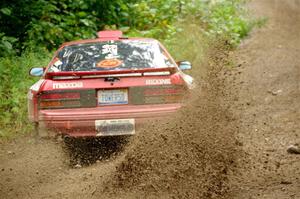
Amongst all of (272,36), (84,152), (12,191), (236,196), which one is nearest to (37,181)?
Answer: (12,191)

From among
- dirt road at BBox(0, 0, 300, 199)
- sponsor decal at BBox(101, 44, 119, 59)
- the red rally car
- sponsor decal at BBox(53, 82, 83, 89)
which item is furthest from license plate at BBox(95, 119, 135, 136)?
sponsor decal at BBox(101, 44, 119, 59)

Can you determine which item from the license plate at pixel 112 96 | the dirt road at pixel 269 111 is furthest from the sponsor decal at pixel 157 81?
the dirt road at pixel 269 111

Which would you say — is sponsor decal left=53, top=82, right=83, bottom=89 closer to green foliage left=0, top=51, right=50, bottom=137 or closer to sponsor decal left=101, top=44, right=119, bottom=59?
sponsor decal left=101, top=44, right=119, bottom=59

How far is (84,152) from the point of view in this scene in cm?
709

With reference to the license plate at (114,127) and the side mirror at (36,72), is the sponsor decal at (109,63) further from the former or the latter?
the side mirror at (36,72)

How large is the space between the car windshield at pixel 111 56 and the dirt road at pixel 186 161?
0.74 m

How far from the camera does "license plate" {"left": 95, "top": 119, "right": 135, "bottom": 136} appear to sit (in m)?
6.45

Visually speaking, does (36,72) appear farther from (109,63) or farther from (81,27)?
(81,27)

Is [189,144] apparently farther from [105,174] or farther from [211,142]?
[105,174]

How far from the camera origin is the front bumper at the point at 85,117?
6.45 m

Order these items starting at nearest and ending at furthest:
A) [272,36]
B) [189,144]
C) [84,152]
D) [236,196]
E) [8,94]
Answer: [236,196]
[189,144]
[84,152]
[8,94]
[272,36]

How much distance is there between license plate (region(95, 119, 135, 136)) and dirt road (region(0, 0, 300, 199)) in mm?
→ 191

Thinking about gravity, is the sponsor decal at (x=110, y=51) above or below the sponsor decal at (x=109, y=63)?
below

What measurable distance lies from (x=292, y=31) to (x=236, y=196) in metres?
14.3
